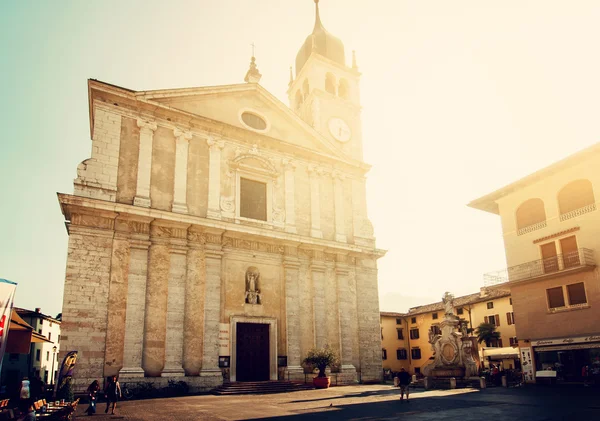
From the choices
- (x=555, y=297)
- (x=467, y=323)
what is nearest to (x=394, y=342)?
(x=467, y=323)

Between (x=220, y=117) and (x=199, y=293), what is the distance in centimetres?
970

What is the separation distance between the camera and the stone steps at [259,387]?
19750 millimetres

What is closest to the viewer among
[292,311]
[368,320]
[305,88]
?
[292,311]

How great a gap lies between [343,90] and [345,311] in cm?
1689

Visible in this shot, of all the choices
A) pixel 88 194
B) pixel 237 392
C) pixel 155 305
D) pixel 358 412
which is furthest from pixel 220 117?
pixel 358 412

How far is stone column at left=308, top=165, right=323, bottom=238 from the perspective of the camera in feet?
85.9

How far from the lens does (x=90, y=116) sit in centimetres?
2434

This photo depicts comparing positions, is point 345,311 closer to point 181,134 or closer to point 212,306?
point 212,306

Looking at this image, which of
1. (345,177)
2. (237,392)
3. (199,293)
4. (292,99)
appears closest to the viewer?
(237,392)

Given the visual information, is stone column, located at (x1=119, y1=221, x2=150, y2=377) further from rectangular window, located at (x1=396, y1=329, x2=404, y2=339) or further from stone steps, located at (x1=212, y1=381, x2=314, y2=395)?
rectangular window, located at (x1=396, y1=329, x2=404, y2=339)

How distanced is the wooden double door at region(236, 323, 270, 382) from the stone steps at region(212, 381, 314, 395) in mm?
1044

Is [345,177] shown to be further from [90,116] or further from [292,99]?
[90,116]

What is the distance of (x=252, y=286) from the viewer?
23.1m

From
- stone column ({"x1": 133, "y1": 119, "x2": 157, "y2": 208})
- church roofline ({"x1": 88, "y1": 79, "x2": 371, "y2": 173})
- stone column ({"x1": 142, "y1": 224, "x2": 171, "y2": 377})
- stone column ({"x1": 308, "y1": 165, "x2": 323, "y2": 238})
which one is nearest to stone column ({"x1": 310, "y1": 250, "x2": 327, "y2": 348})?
stone column ({"x1": 308, "y1": 165, "x2": 323, "y2": 238})
